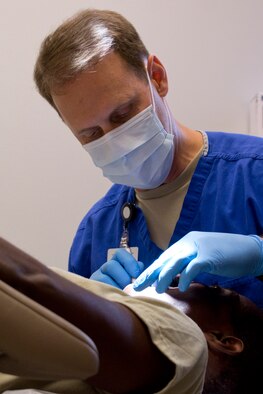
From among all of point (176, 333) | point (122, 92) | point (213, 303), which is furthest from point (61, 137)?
point (176, 333)

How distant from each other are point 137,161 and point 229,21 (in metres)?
1.21

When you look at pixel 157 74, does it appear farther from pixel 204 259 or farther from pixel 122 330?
pixel 122 330

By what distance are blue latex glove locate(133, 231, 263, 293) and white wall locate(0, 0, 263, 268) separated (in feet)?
3.31

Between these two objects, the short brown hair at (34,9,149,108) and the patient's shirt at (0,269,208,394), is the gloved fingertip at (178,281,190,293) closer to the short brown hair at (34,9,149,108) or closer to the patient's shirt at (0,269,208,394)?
the patient's shirt at (0,269,208,394)

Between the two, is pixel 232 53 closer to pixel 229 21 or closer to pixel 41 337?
pixel 229 21

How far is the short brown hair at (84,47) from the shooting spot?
49.4 inches

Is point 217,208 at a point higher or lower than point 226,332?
higher

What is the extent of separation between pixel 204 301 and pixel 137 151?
438 millimetres

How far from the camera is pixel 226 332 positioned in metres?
1.13

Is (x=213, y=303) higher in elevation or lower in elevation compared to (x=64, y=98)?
lower

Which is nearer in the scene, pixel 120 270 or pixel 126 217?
pixel 120 270

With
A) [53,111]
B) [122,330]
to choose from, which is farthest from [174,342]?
[53,111]

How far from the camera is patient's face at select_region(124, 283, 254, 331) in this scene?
3.74ft

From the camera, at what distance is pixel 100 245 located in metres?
1.53
